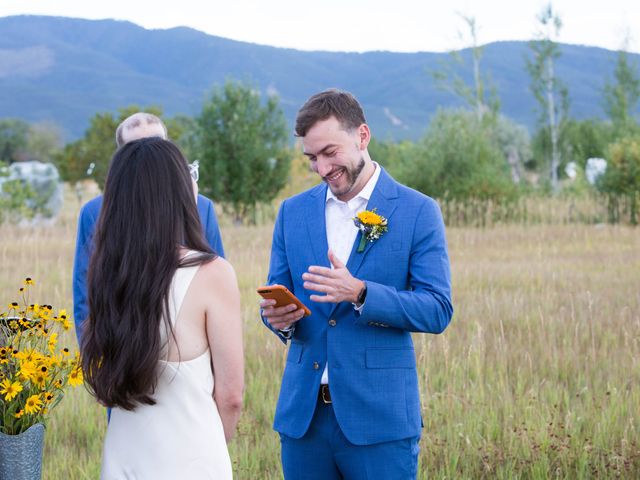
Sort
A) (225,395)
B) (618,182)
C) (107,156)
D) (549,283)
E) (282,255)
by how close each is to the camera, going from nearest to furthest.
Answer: (225,395), (282,255), (549,283), (618,182), (107,156)

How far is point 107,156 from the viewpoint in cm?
3581

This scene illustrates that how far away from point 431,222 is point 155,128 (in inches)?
71.6

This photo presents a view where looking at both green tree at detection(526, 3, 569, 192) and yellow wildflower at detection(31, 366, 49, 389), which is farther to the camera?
green tree at detection(526, 3, 569, 192)

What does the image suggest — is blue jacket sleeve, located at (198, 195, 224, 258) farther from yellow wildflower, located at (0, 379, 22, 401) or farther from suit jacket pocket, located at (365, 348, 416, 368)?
yellow wildflower, located at (0, 379, 22, 401)

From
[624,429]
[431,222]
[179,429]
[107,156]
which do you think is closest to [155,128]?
[431,222]

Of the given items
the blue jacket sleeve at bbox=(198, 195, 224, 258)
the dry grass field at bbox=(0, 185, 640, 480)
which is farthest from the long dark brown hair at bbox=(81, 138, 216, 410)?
the dry grass field at bbox=(0, 185, 640, 480)

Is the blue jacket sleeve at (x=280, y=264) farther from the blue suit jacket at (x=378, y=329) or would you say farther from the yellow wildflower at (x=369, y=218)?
the yellow wildflower at (x=369, y=218)

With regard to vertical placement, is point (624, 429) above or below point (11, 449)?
below

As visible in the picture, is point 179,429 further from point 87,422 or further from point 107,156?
point 107,156

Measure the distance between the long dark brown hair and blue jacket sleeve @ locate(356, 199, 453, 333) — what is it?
66 cm

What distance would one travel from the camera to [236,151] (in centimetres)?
2289

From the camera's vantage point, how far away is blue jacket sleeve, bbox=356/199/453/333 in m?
3.10

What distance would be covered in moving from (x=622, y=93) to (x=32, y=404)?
35.7 meters

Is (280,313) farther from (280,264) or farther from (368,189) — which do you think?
(368,189)
